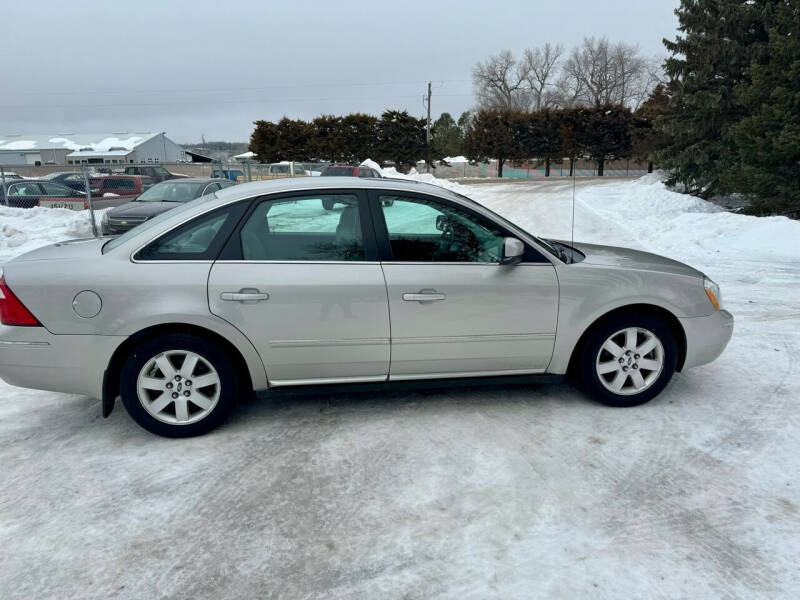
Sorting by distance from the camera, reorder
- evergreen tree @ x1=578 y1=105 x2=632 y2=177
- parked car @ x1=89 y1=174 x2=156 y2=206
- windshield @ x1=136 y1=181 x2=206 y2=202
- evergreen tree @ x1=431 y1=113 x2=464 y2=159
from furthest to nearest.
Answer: evergreen tree @ x1=431 y1=113 x2=464 y2=159 < evergreen tree @ x1=578 y1=105 x2=632 y2=177 < parked car @ x1=89 y1=174 x2=156 y2=206 < windshield @ x1=136 y1=181 x2=206 y2=202

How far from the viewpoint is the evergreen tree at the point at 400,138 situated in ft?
146

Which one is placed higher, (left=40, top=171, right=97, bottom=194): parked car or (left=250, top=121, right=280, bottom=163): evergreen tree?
(left=250, top=121, right=280, bottom=163): evergreen tree

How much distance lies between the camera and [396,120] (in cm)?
4466

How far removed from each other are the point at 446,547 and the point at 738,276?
315 inches

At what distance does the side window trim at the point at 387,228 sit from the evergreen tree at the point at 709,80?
17479mm

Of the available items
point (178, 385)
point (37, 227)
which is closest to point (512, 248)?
point (178, 385)

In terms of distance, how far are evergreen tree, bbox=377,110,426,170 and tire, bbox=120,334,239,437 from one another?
42692 mm

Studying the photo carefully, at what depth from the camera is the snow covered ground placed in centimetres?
259

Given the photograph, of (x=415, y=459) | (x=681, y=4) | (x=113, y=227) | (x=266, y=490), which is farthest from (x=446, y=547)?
(x=681, y=4)

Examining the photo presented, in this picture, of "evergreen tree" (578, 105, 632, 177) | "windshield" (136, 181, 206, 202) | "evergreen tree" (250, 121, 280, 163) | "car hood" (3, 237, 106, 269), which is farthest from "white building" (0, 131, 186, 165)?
"car hood" (3, 237, 106, 269)

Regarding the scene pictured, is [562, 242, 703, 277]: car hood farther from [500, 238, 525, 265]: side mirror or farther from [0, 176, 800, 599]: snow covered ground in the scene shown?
[0, 176, 800, 599]: snow covered ground

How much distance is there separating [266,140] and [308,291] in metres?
42.3

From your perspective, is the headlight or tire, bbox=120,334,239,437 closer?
tire, bbox=120,334,239,437

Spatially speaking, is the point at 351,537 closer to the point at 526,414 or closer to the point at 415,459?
the point at 415,459
